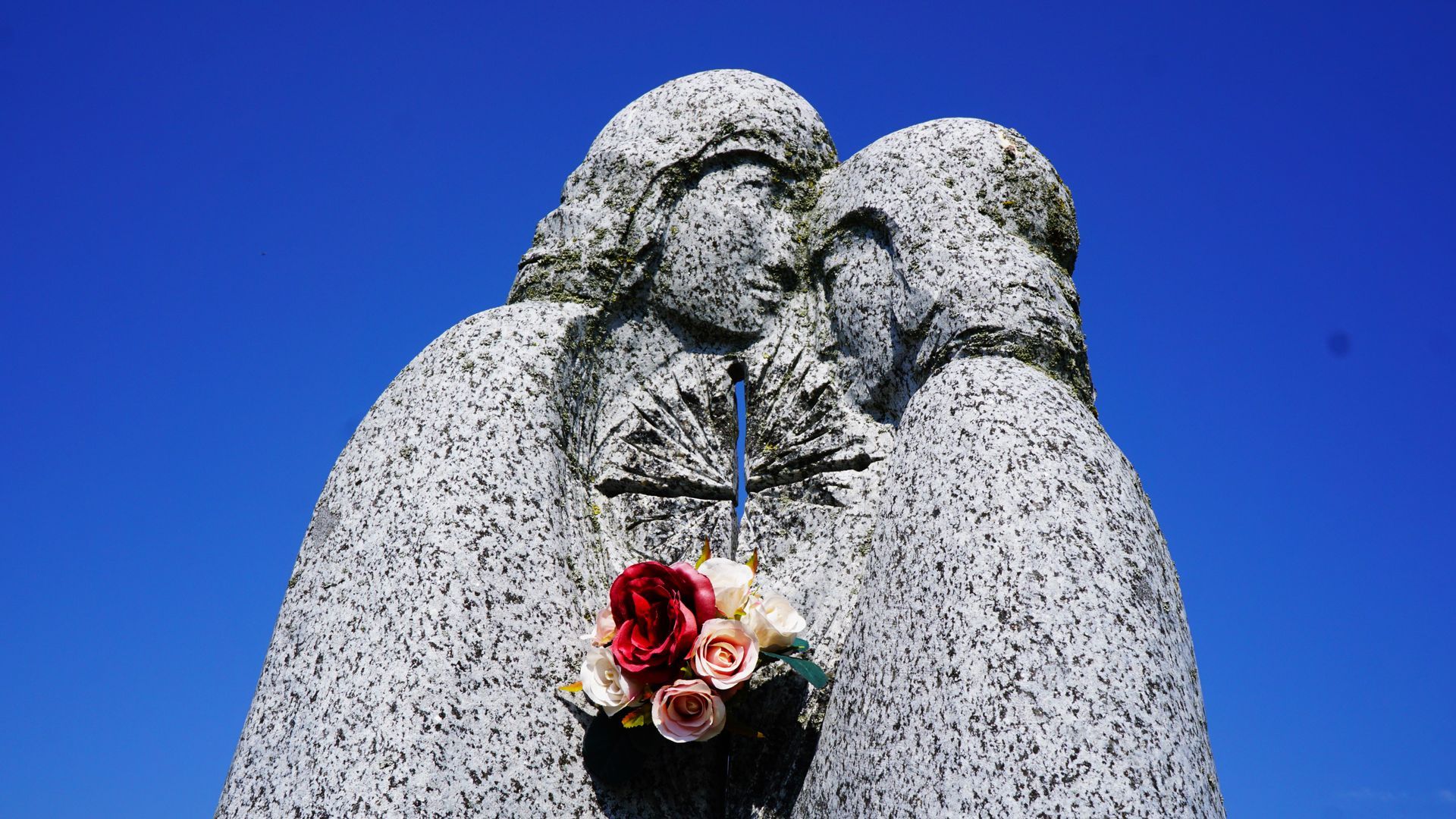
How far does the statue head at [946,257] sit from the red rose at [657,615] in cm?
95

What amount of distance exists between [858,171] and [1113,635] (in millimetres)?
1833

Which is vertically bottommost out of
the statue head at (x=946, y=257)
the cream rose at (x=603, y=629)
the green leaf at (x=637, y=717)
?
the green leaf at (x=637, y=717)

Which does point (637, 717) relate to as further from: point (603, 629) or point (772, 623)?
point (772, 623)

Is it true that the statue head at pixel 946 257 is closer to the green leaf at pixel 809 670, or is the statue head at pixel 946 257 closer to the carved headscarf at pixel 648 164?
the carved headscarf at pixel 648 164

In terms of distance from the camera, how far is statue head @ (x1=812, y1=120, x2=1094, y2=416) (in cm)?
339

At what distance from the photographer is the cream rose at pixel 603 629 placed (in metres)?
3.18

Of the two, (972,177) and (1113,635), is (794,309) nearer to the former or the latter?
(972,177)

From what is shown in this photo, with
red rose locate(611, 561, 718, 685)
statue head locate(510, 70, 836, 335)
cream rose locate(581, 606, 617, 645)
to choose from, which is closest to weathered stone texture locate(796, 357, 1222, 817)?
red rose locate(611, 561, 718, 685)

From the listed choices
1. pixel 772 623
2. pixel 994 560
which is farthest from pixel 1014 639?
pixel 772 623

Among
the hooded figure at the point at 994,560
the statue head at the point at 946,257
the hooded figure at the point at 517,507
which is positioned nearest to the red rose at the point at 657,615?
the hooded figure at the point at 517,507

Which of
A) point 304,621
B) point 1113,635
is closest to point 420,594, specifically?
point 304,621

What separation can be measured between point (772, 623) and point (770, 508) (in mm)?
632

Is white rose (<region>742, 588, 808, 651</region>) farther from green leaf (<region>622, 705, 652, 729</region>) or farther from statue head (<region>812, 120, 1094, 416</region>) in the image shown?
statue head (<region>812, 120, 1094, 416</region>)

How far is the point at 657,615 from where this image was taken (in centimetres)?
313
